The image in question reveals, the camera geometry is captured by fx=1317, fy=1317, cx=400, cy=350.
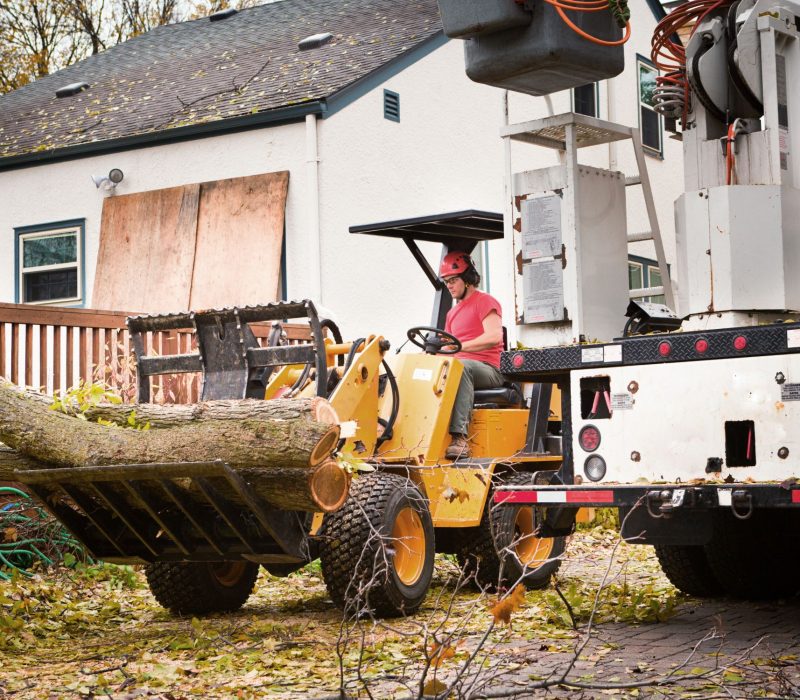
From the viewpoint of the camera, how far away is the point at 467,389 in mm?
8359

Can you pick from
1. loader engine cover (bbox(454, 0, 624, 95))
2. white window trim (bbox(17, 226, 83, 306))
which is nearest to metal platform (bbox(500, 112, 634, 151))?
loader engine cover (bbox(454, 0, 624, 95))

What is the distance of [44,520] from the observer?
31.9ft

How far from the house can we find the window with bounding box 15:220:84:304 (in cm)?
3

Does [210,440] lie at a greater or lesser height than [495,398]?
lesser

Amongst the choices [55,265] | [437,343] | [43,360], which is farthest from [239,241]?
[437,343]

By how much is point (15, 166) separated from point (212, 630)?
11430mm

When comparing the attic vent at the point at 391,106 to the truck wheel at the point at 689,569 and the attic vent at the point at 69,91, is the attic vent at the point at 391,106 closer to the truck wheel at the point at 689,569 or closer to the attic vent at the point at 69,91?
the attic vent at the point at 69,91

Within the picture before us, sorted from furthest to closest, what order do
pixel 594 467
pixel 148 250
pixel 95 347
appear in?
pixel 148 250 → pixel 95 347 → pixel 594 467

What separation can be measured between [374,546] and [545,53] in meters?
2.77

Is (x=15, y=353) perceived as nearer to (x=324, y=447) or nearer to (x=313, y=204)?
(x=324, y=447)

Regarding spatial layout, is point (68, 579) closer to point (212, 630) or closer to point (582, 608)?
point (212, 630)

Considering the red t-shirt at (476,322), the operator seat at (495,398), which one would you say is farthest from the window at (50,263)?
the operator seat at (495,398)

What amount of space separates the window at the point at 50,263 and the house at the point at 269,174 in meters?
0.03

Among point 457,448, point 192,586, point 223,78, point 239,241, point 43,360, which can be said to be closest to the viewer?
point 192,586
